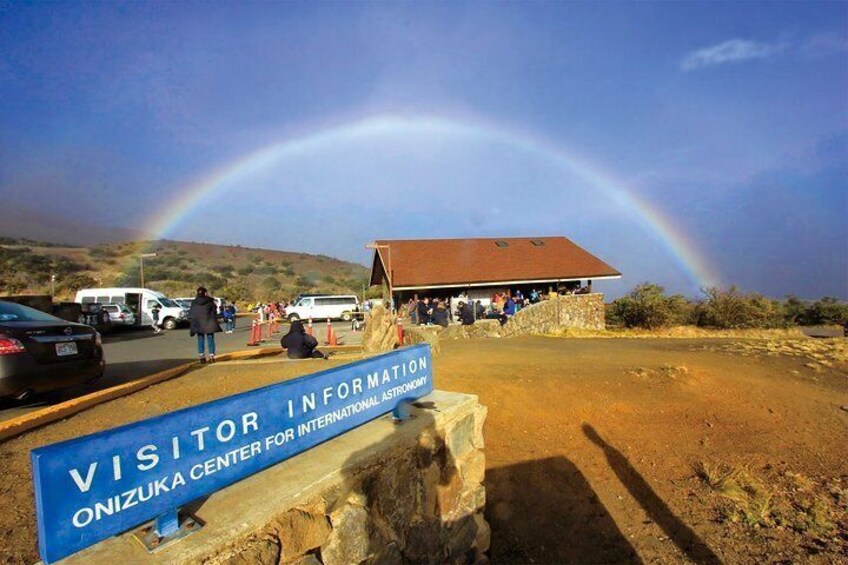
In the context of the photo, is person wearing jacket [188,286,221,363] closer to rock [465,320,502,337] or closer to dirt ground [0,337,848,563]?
dirt ground [0,337,848,563]

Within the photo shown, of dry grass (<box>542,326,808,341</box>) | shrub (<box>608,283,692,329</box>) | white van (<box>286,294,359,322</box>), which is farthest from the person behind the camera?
white van (<box>286,294,359,322</box>)

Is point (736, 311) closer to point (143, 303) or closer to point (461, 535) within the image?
point (461, 535)

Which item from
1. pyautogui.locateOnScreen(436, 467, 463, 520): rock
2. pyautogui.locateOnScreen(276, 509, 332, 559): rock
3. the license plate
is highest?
the license plate

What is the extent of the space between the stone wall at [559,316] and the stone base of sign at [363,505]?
48.3ft

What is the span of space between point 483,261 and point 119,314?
2002 centimetres

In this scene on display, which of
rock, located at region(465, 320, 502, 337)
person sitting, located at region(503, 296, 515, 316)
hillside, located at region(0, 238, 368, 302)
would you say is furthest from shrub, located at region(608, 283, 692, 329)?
hillside, located at region(0, 238, 368, 302)

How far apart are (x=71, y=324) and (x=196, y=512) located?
17.9 feet

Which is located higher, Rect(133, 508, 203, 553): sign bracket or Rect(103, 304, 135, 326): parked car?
Rect(103, 304, 135, 326): parked car

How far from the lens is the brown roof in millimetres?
28484

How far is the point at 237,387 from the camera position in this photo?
7023 mm

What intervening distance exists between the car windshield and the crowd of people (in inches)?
523

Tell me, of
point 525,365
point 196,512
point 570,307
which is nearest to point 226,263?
point 570,307

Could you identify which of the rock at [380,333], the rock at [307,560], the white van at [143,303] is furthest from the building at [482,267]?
the rock at [307,560]

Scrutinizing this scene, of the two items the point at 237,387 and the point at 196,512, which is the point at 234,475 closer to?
the point at 196,512
